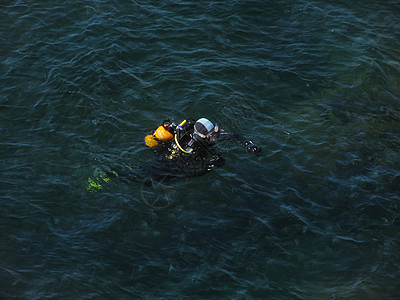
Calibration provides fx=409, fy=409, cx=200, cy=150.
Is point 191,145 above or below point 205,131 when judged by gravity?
below

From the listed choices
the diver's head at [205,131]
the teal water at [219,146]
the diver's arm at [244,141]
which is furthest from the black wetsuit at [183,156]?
the teal water at [219,146]

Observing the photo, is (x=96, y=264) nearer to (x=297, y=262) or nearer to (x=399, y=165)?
(x=297, y=262)

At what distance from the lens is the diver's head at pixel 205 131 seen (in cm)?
1274

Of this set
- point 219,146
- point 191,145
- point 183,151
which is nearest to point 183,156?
point 183,151

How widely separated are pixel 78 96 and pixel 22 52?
4.77m

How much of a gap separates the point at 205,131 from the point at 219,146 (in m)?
2.71

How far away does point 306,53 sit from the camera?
64.7 ft

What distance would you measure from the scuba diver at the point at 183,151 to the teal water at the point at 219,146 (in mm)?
433

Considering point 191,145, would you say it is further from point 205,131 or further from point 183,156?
point 205,131

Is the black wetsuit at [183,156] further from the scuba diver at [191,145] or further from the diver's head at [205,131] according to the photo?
the diver's head at [205,131]

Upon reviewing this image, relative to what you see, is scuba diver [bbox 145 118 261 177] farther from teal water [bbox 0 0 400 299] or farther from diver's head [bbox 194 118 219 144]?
teal water [bbox 0 0 400 299]

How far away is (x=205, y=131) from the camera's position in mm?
12734

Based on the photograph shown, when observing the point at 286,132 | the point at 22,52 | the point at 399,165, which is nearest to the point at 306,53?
the point at 286,132

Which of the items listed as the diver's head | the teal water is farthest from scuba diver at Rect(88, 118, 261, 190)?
the teal water
